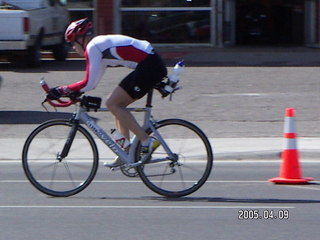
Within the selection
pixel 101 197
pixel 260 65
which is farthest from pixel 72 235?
pixel 260 65

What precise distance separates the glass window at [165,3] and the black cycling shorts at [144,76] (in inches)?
682

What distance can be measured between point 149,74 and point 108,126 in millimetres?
5447

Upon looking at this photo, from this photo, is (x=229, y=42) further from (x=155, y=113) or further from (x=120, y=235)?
(x=120, y=235)

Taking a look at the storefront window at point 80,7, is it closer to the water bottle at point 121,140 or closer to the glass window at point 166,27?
the glass window at point 166,27

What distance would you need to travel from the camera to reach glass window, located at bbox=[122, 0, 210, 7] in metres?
25.1

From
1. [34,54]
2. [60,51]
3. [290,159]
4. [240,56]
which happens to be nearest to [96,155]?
[290,159]

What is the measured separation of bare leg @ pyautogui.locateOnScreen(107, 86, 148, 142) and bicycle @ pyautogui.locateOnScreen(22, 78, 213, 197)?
3.7 inches

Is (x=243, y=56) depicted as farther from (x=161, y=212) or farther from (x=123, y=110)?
(x=161, y=212)

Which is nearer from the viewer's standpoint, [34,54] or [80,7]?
[34,54]

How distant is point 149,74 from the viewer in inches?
314

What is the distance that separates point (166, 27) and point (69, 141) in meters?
17.5

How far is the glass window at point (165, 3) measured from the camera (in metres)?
25.1

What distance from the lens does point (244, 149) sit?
1134 centimetres

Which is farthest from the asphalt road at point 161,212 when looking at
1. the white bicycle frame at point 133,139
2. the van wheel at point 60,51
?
the van wheel at point 60,51
